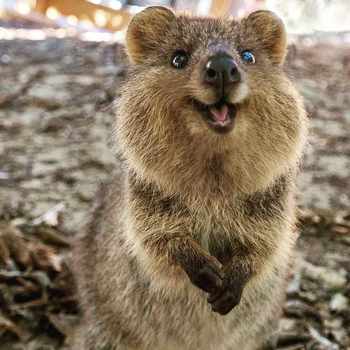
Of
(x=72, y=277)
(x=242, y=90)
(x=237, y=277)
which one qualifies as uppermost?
(x=242, y=90)

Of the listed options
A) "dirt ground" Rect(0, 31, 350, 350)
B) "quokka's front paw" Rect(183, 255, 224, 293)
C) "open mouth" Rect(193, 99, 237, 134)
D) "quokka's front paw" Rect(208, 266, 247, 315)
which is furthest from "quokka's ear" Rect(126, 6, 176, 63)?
"quokka's front paw" Rect(208, 266, 247, 315)

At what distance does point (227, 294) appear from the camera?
3197mm

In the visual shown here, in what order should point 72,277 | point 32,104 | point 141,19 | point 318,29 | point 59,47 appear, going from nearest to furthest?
point 141,19 → point 72,277 → point 32,104 → point 59,47 → point 318,29

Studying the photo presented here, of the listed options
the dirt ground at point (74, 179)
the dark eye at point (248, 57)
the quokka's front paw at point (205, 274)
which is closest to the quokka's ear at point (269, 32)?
the dark eye at point (248, 57)

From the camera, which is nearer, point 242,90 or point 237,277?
point 242,90

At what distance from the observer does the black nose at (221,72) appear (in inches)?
109

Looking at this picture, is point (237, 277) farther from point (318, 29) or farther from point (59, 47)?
point (318, 29)

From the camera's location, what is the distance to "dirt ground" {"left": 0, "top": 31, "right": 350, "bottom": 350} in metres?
4.29

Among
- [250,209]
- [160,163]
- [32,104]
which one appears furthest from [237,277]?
[32,104]

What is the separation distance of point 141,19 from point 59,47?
428 cm

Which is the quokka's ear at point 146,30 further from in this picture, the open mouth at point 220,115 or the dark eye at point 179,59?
the open mouth at point 220,115

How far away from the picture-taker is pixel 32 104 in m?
6.72

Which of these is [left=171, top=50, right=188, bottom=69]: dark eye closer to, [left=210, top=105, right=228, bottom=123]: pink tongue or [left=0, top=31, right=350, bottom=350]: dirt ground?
[left=210, top=105, right=228, bottom=123]: pink tongue

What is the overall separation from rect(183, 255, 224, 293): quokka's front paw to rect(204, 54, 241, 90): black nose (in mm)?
894
